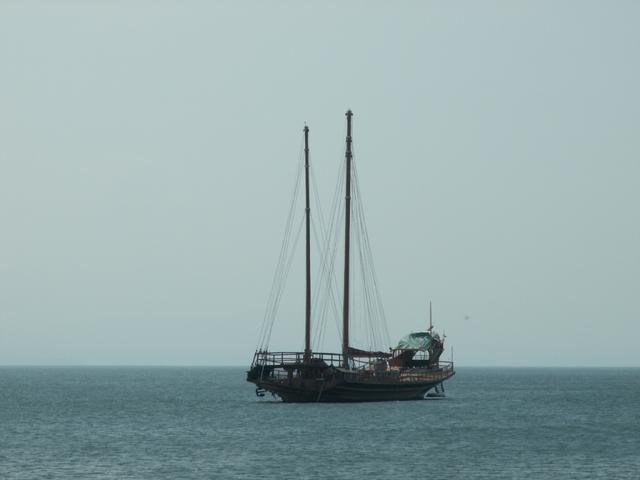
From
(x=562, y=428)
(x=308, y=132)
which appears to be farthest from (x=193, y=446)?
(x=308, y=132)

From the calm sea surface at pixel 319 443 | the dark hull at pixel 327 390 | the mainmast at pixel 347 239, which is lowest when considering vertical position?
the calm sea surface at pixel 319 443

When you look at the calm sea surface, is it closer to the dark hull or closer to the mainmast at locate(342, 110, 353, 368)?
the dark hull

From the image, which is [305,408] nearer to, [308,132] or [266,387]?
[266,387]

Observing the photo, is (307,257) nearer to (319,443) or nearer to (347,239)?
(347,239)

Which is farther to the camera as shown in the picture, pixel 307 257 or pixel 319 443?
pixel 307 257

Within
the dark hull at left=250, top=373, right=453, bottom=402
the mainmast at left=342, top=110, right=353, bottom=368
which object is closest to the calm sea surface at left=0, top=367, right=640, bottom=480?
the dark hull at left=250, top=373, right=453, bottom=402

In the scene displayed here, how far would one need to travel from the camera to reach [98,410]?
102812 millimetres

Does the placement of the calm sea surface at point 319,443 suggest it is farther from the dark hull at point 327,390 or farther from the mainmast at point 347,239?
the mainmast at point 347,239

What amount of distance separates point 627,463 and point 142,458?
85.0ft

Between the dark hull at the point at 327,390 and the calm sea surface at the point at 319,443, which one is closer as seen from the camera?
the calm sea surface at the point at 319,443

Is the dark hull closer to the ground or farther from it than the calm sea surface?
farther from it

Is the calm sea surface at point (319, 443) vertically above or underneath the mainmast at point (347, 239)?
underneath

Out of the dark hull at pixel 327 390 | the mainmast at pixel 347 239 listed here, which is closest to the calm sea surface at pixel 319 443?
the dark hull at pixel 327 390

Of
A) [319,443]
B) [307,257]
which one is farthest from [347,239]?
[319,443]
